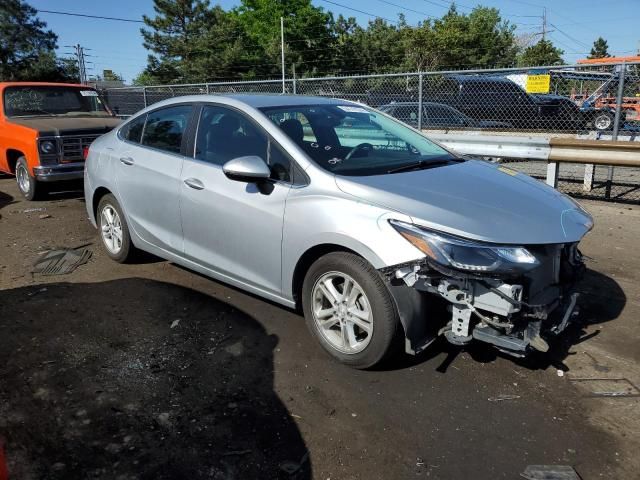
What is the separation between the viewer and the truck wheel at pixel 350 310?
3.10m

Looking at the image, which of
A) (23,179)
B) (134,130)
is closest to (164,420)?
(134,130)

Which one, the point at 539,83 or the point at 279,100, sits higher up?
the point at 539,83

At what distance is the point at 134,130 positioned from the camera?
16.7 feet

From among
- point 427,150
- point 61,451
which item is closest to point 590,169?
point 427,150

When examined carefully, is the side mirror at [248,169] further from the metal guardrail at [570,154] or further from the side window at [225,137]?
the metal guardrail at [570,154]

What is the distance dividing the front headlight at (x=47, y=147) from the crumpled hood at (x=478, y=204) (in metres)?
6.37

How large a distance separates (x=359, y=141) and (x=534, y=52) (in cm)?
6752

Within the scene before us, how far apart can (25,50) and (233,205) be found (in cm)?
4507

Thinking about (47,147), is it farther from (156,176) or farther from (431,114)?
(431,114)

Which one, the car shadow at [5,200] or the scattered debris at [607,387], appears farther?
the car shadow at [5,200]

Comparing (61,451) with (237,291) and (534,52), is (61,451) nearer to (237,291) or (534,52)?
(237,291)

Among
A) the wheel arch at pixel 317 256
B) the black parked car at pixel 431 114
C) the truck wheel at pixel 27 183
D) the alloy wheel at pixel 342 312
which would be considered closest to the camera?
the wheel arch at pixel 317 256

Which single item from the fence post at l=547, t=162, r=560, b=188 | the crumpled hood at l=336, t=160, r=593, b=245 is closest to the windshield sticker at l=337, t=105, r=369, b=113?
the crumpled hood at l=336, t=160, r=593, b=245

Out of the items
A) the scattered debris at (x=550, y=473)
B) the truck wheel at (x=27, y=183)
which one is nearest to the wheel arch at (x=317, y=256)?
the scattered debris at (x=550, y=473)
